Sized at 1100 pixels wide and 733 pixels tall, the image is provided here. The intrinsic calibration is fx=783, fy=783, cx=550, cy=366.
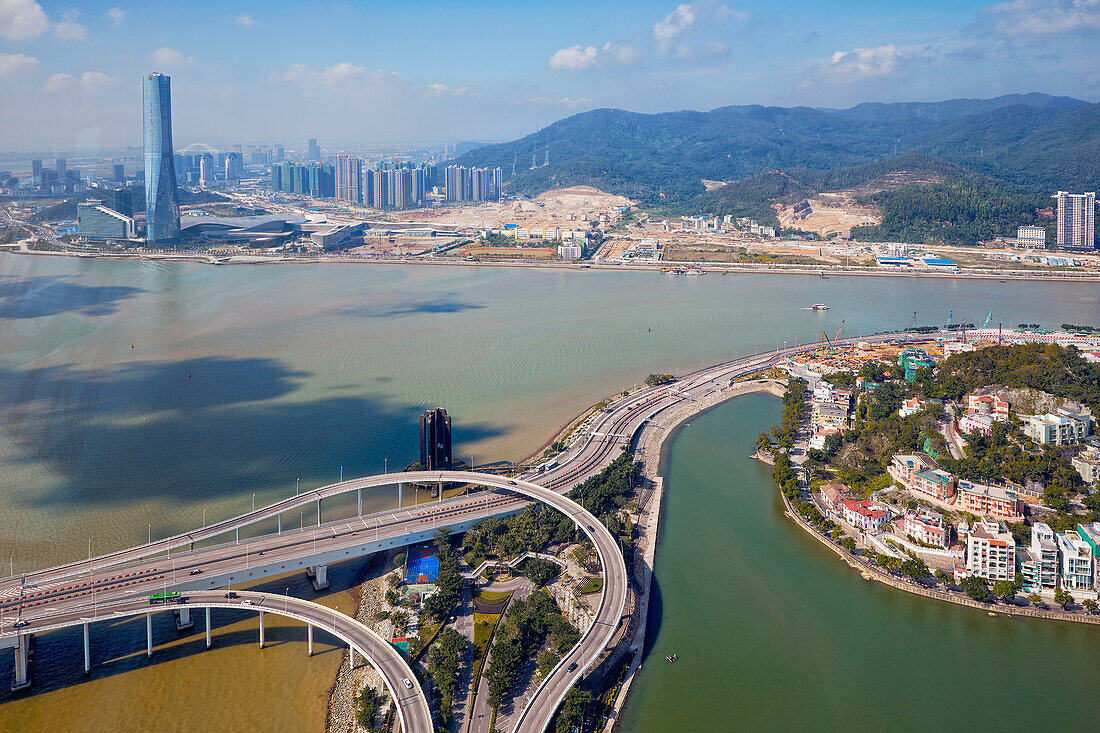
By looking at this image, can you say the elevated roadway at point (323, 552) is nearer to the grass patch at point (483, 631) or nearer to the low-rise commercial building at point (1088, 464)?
the grass patch at point (483, 631)

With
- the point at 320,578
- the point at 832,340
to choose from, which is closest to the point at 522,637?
the point at 320,578

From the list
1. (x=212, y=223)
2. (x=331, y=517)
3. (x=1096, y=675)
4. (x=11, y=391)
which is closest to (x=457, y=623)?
(x=331, y=517)

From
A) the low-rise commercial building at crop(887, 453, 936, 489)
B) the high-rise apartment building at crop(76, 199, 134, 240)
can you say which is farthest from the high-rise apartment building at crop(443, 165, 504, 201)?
the low-rise commercial building at crop(887, 453, 936, 489)

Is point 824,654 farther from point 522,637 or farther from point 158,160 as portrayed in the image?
point 158,160

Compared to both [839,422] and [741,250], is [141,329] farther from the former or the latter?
[741,250]

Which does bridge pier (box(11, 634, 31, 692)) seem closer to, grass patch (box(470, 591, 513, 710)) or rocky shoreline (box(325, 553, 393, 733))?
rocky shoreline (box(325, 553, 393, 733))

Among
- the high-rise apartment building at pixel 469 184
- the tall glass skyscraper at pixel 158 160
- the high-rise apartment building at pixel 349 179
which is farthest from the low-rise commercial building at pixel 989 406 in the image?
the high-rise apartment building at pixel 469 184

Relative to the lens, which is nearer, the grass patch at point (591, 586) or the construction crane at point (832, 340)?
the grass patch at point (591, 586)
